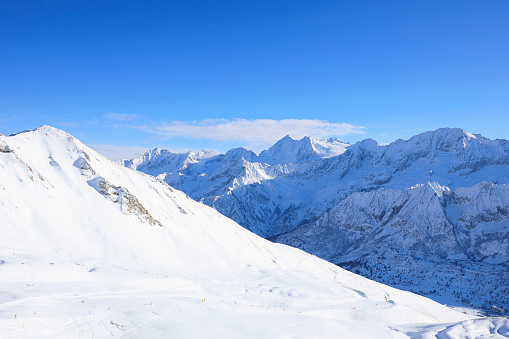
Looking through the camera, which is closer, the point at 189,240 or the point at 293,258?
the point at 189,240

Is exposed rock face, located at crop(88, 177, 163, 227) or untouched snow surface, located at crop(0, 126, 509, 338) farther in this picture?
exposed rock face, located at crop(88, 177, 163, 227)

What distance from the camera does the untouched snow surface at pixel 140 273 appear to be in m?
26.9

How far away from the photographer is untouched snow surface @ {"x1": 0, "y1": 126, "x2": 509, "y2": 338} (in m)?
26.9

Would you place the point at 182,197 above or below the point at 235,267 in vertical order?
above

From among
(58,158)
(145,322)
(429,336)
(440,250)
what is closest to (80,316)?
(145,322)

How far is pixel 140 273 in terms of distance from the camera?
46.3m

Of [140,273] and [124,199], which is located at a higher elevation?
[124,199]

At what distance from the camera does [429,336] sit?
1158 inches

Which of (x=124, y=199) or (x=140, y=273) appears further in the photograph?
(x=124, y=199)

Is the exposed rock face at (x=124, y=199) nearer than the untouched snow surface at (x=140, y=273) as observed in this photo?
No

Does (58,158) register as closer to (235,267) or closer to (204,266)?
(204,266)

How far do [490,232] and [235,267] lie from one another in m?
177

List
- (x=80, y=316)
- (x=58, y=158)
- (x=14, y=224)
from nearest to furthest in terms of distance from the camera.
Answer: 1. (x=80, y=316)
2. (x=14, y=224)
3. (x=58, y=158)

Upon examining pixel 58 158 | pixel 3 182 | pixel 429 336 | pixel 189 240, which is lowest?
pixel 429 336
